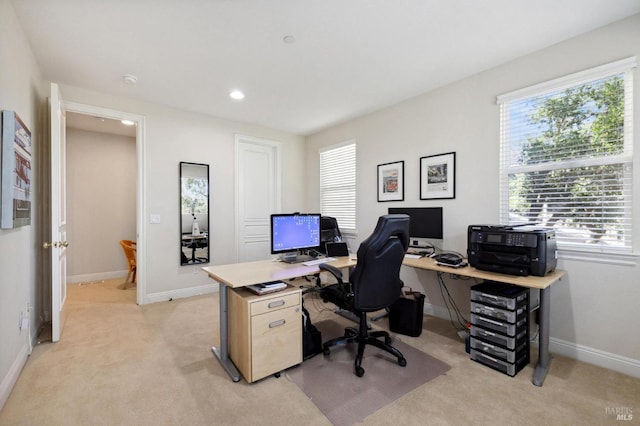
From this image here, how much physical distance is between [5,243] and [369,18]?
9.66 feet

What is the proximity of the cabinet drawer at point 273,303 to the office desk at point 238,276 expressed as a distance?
131 millimetres

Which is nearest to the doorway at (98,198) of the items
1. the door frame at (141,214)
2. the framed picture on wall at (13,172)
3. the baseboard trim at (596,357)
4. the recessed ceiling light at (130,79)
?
the door frame at (141,214)

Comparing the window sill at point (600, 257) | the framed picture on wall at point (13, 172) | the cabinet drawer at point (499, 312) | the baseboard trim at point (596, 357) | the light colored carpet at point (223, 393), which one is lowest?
the light colored carpet at point (223, 393)

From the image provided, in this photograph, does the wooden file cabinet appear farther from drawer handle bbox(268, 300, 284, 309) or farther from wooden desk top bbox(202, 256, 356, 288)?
wooden desk top bbox(202, 256, 356, 288)

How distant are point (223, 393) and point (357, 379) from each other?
3.07 ft

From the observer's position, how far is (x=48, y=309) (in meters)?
3.09

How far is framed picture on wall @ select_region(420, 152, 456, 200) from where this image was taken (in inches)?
123

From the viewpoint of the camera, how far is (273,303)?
81.4 inches

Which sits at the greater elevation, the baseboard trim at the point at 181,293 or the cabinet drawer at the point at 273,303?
the cabinet drawer at the point at 273,303

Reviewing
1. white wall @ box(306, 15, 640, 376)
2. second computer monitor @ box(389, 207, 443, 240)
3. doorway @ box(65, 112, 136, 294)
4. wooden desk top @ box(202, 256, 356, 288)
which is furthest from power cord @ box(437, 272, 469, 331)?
doorway @ box(65, 112, 136, 294)

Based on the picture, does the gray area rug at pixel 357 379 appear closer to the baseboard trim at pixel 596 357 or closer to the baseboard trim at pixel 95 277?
the baseboard trim at pixel 596 357

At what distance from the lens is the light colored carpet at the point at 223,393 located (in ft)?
5.52

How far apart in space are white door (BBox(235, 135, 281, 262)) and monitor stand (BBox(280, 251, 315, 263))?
6.20 ft

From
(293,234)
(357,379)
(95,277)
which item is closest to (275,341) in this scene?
(357,379)
